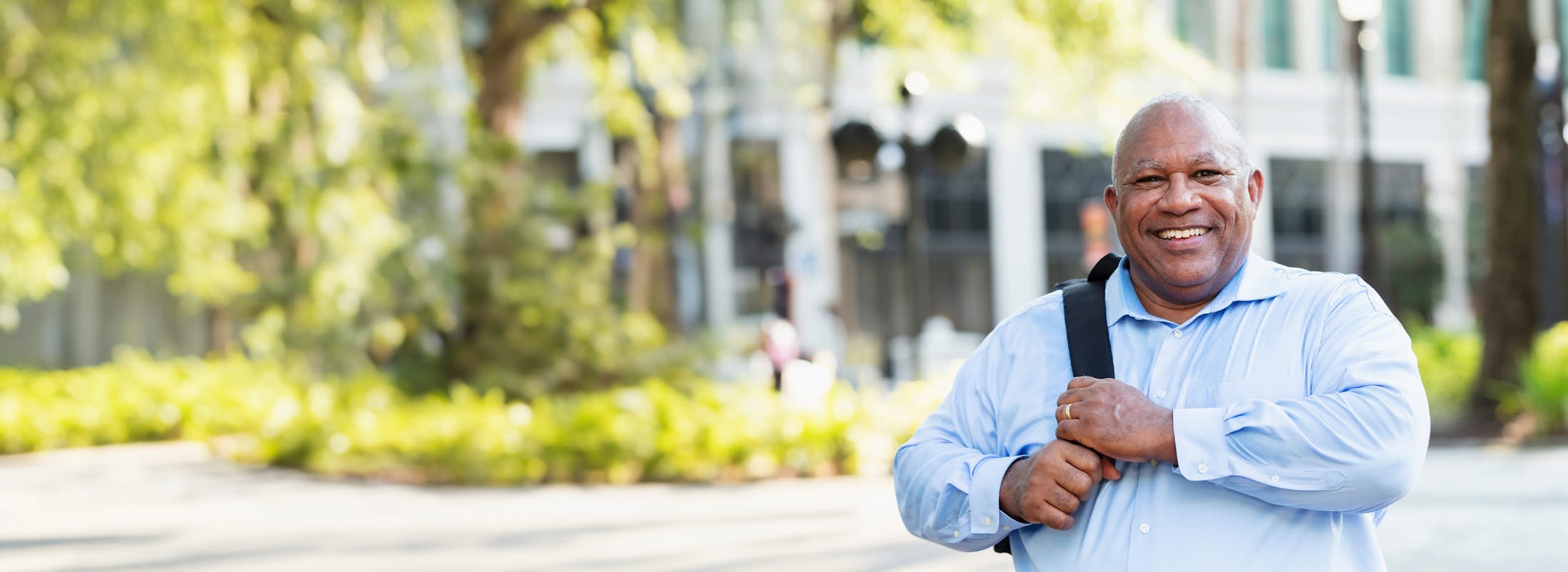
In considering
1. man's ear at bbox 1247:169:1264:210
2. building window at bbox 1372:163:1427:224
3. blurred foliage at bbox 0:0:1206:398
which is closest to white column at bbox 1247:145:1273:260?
building window at bbox 1372:163:1427:224

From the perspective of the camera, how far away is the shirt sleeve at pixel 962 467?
2.44m

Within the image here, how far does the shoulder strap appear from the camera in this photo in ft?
8.00

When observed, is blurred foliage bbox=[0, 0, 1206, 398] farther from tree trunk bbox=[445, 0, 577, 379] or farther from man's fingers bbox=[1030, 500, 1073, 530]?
man's fingers bbox=[1030, 500, 1073, 530]

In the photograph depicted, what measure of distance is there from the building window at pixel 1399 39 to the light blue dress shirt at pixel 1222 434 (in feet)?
139

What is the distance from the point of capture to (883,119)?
3181cm

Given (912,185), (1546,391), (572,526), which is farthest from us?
(912,185)

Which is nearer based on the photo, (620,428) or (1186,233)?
(1186,233)

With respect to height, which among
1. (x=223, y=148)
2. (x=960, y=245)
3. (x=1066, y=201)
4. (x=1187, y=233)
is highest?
(x=223, y=148)

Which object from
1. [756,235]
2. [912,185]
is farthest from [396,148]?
[756,235]

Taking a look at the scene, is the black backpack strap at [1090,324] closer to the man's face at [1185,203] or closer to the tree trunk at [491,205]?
the man's face at [1185,203]

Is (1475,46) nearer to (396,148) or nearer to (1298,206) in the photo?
(1298,206)

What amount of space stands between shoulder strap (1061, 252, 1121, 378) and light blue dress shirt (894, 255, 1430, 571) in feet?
0.09

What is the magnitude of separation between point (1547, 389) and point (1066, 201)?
945 inches

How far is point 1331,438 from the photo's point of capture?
2.18 meters
